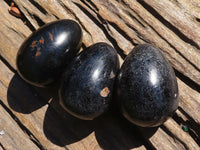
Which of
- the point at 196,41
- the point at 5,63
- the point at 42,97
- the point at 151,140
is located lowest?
the point at 151,140

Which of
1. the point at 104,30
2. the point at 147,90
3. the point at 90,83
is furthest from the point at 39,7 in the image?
the point at 147,90

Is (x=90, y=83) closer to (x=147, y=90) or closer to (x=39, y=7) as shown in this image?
(x=147, y=90)

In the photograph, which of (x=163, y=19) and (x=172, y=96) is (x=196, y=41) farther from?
(x=172, y=96)

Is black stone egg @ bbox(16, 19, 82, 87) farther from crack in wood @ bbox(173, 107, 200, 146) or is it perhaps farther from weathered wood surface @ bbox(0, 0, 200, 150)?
crack in wood @ bbox(173, 107, 200, 146)

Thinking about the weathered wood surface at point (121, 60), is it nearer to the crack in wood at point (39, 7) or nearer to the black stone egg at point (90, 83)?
the crack in wood at point (39, 7)

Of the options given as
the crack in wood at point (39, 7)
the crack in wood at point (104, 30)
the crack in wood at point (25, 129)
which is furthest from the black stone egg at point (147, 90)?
the crack in wood at point (39, 7)

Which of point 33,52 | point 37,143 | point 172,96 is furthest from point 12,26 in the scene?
point 172,96
